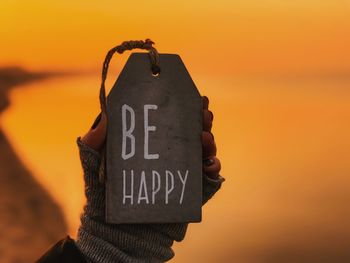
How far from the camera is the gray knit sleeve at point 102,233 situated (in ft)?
2.02

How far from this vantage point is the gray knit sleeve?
2.02 ft

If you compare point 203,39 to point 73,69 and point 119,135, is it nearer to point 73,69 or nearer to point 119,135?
point 73,69

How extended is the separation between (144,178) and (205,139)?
0.23 ft

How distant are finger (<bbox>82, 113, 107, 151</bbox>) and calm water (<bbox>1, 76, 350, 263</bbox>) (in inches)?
18.1

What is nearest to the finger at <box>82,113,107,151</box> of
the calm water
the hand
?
the hand

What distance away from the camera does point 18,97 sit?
107cm

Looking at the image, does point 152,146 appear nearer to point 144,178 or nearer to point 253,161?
point 144,178

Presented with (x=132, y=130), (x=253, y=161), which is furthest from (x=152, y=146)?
(x=253, y=161)

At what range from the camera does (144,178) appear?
609mm

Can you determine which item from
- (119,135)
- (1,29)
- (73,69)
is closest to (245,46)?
(73,69)

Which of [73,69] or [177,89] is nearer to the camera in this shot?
[177,89]

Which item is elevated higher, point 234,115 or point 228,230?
point 234,115

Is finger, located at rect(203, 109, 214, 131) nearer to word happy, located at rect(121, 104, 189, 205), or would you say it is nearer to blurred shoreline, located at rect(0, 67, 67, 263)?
word happy, located at rect(121, 104, 189, 205)

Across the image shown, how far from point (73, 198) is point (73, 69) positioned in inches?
8.3
